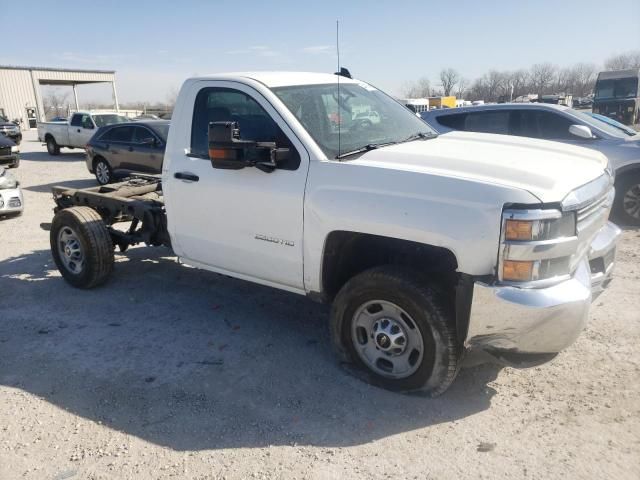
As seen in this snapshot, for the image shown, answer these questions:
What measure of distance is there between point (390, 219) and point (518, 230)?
733 millimetres

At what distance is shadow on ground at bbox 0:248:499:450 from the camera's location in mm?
3205

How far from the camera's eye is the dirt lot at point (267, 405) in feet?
9.36

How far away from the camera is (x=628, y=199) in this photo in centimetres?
773

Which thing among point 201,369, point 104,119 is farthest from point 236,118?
point 104,119

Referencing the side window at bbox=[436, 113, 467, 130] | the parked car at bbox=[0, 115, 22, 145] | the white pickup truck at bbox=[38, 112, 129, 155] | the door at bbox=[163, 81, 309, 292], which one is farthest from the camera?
the parked car at bbox=[0, 115, 22, 145]

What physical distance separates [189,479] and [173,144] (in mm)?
2704

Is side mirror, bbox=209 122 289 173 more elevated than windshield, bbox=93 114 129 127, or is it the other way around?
side mirror, bbox=209 122 289 173

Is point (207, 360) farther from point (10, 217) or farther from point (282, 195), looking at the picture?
point (10, 217)

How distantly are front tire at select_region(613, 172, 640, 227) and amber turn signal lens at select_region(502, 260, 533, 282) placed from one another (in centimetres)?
596

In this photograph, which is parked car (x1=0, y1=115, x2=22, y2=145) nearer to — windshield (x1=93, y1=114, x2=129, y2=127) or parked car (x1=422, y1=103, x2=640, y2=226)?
windshield (x1=93, y1=114, x2=129, y2=127)

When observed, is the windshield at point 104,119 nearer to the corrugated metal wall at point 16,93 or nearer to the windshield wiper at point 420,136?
the windshield wiper at point 420,136

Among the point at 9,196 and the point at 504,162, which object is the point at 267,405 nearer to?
the point at 504,162

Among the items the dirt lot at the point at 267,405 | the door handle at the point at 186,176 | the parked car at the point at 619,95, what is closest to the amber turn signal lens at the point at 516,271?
the dirt lot at the point at 267,405

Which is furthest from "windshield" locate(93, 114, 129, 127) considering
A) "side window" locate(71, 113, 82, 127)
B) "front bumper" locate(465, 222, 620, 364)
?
"front bumper" locate(465, 222, 620, 364)
